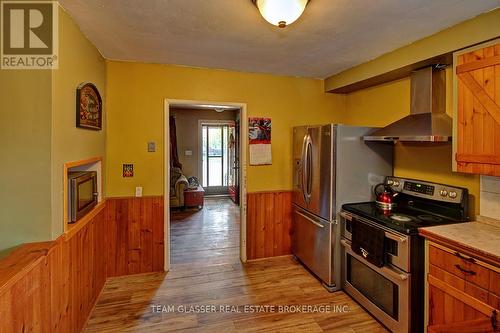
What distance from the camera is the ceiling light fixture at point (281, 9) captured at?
5.22 ft

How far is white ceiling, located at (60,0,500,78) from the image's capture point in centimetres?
182

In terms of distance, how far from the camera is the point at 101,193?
2.86 metres

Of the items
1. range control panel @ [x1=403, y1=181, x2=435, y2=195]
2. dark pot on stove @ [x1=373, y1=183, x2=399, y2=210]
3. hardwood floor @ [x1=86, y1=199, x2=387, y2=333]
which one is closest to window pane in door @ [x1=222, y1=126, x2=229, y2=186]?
hardwood floor @ [x1=86, y1=199, x2=387, y2=333]

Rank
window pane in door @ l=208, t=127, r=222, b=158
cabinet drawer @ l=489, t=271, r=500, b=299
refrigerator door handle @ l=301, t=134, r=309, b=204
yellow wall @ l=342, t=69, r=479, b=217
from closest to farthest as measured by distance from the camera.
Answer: cabinet drawer @ l=489, t=271, r=500, b=299
yellow wall @ l=342, t=69, r=479, b=217
refrigerator door handle @ l=301, t=134, r=309, b=204
window pane in door @ l=208, t=127, r=222, b=158

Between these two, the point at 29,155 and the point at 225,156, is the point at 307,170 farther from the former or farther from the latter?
the point at 225,156

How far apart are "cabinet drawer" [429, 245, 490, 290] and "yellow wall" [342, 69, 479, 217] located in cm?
72

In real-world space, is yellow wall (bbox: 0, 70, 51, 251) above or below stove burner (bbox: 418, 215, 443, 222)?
above

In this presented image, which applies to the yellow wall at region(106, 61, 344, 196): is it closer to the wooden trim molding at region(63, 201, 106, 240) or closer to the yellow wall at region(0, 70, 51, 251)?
the wooden trim molding at region(63, 201, 106, 240)

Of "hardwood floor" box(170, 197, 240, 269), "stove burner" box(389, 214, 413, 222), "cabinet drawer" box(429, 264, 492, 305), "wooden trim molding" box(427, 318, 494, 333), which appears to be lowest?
"hardwood floor" box(170, 197, 240, 269)

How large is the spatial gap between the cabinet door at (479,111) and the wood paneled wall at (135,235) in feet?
9.62

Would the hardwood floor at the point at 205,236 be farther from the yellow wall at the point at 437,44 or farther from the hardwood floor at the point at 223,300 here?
the yellow wall at the point at 437,44

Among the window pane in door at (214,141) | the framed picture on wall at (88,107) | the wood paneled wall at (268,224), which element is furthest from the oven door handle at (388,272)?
the window pane in door at (214,141)

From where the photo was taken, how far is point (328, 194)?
2795mm

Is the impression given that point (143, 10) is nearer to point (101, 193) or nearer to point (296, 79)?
point (101, 193)
